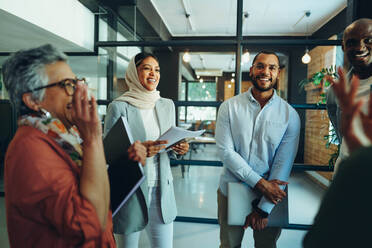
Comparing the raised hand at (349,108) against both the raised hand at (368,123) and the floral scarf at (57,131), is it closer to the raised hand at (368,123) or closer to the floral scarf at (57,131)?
the raised hand at (368,123)

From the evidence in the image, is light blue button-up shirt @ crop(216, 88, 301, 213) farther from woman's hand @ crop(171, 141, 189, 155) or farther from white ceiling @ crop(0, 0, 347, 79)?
white ceiling @ crop(0, 0, 347, 79)

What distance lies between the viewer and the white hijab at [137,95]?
5.00 feet

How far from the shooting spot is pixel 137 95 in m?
1.54

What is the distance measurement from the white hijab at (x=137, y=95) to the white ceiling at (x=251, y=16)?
3.58 m

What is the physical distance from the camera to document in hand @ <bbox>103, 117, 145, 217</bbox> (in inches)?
38.0

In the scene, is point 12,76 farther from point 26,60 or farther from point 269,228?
point 269,228

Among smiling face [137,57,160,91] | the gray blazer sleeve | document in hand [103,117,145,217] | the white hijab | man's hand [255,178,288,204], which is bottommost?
man's hand [255,178,288,204]

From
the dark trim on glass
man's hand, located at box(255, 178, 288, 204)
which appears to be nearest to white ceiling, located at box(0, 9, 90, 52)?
the dark trim on glass

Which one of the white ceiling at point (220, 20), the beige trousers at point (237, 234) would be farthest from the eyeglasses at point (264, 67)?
the white ceiling at point (220, 20)

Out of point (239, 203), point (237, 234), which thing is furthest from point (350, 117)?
point (237, 234)

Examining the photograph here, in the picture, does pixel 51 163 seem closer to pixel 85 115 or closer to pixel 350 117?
pixel 85 115

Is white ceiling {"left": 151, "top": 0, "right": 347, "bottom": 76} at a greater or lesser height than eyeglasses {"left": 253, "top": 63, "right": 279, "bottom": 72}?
greater

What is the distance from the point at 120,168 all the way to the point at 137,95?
0.64m

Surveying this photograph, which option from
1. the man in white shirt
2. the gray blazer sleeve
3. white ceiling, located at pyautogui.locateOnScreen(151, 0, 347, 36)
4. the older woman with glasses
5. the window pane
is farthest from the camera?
the window pane
